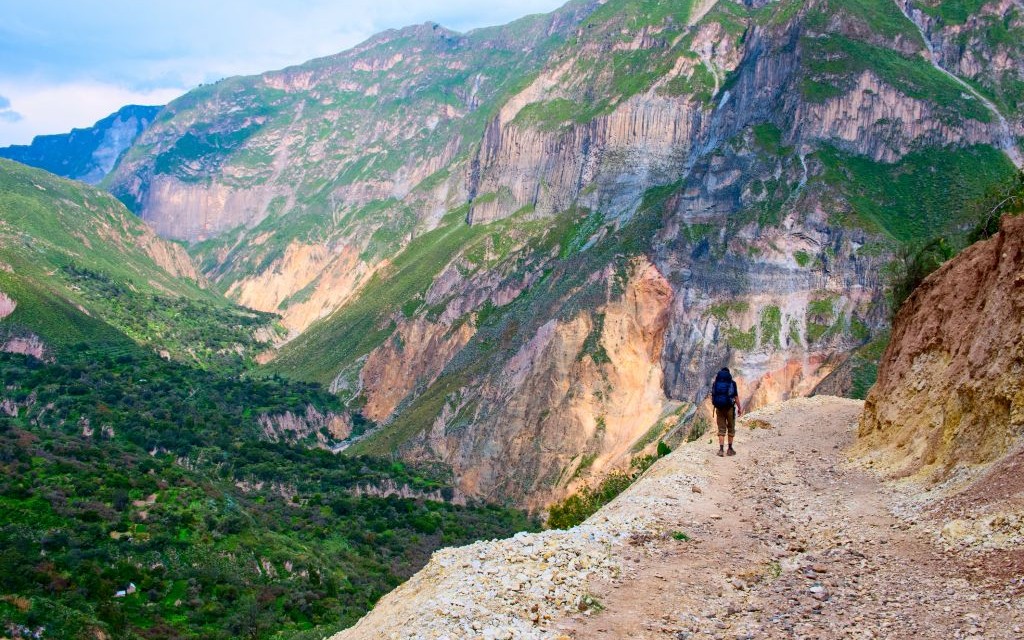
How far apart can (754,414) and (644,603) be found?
76.0 ft

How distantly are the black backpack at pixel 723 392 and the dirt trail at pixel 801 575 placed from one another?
4107mm

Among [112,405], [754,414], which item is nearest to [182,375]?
[112,405]

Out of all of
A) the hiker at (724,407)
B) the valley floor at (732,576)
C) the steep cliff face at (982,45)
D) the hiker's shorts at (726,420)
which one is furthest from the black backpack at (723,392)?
the steep cliff face at (982,45)

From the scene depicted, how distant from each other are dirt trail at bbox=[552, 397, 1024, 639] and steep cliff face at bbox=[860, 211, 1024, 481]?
174cm

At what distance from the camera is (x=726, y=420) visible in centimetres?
2673

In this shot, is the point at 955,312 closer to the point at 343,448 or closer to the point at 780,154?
the point at 780,154

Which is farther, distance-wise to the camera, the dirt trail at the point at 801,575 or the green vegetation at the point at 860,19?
the green vegetation at the point at 860,19

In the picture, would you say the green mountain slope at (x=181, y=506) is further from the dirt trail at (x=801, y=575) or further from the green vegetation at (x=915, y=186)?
the green vegetation at (x=915, y=186)

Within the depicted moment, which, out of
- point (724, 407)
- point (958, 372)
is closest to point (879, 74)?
point (724, 407)

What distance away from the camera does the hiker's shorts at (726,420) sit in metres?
26.4

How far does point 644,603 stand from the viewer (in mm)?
15078

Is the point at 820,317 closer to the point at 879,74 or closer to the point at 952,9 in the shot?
the point at 879,74

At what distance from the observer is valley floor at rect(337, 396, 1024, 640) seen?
13.8m

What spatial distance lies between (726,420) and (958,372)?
6.58m
